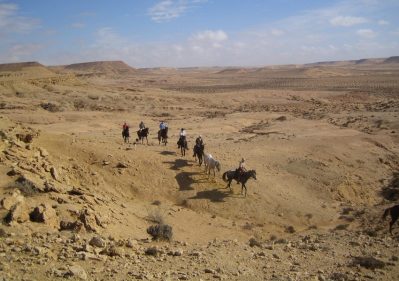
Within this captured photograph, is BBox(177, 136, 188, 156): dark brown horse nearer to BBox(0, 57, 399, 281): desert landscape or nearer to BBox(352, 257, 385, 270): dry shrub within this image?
BBox(0, 57, 399, 281): desert landscape

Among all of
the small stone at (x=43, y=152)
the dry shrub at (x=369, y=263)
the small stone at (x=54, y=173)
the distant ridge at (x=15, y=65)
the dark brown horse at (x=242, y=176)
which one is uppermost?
the distant ridge at (x=15, y=65)

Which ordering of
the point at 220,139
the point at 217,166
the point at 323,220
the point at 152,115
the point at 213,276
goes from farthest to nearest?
the point at 152,115 < the point at 220,139 < the point at 217,166 < the point at 323,220 < the point at 213,276

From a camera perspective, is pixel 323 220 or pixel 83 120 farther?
pixel 83 120

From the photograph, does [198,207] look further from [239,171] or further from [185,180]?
[239,171]

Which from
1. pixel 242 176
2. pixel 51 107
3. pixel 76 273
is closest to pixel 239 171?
pixel 242 176

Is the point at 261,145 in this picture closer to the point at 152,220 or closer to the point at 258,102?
the point at 152,220

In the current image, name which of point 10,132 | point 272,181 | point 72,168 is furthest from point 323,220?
point 10,132

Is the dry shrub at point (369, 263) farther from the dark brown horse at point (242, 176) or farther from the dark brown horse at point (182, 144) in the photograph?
the dark brown horse at point (182, 144)

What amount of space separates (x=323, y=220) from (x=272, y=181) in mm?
3502

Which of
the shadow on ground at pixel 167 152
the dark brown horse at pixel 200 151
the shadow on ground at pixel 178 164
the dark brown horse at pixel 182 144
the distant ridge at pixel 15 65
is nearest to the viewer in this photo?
the shadow on ground at pixel 178 164

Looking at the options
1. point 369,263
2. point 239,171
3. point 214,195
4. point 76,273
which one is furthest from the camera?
point 214,195

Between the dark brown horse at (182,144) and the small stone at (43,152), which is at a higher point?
the small stone at (43,152)

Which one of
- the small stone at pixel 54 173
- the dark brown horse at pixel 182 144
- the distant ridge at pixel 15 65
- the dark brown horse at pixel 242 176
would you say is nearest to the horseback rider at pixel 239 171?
the dark brown horse at pixel 242 176

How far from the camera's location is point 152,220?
51.2ft
